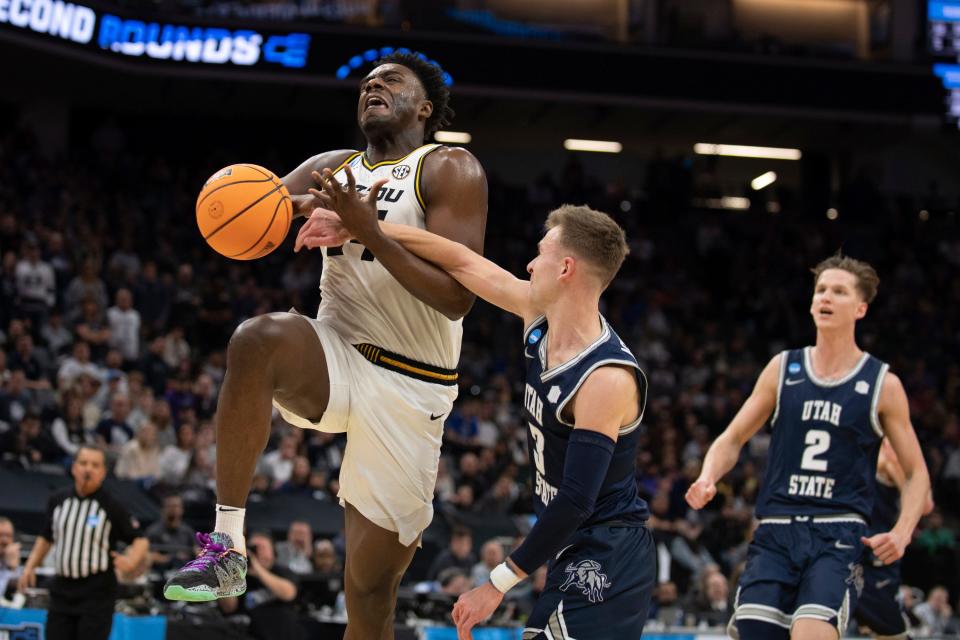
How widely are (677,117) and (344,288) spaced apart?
1904 centimetres

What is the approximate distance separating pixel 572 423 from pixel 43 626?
5884 mm

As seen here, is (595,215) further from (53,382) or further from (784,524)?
(53,382)

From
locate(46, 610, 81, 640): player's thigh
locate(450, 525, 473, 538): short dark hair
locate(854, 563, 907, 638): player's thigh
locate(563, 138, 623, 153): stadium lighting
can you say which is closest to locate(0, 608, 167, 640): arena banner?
locate(46, 610, 81, 640): player's thigh

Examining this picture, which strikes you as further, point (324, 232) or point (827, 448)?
point (827, 448)

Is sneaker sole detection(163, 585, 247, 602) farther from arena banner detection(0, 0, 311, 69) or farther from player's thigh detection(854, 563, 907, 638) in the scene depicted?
arena banner detection(0, 0, 311, 69)

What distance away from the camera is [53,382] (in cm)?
1350

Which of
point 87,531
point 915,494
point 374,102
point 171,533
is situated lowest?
point 171,533

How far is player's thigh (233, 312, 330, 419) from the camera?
453 cm

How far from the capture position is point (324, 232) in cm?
471

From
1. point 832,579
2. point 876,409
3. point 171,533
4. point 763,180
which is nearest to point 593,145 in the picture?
point 763,180

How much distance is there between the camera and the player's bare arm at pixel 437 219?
15.1ft

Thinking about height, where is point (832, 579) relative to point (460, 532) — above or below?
above

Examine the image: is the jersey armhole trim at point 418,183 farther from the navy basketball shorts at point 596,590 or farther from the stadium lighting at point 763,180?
the stadium lighting at point 763,180

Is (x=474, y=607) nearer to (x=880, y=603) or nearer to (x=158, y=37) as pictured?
(x=880, y=603)
